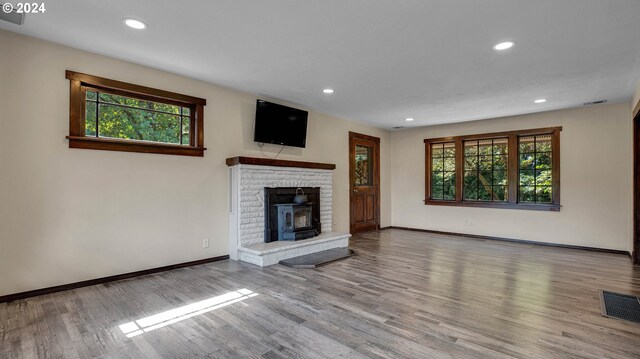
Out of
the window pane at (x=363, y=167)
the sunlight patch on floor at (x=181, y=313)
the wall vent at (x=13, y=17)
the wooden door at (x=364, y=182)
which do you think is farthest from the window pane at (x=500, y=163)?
the wall vent at (x=13, y=17)

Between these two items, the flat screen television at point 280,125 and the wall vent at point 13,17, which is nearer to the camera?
the wall vent at point 13,17

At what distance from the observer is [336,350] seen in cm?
216

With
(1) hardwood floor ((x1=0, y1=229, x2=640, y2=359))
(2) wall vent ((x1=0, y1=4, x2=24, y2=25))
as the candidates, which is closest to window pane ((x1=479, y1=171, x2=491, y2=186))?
(1) hardwood floor ((x1=0, y1=229, x2=640, y2=359))

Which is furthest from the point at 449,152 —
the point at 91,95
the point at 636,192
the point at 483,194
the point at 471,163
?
the point at 91,95

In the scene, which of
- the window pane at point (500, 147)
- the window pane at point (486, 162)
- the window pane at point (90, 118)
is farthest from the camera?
the window pane at point (486, 162)

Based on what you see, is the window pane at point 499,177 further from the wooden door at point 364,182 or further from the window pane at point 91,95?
the window pane at point 91,95

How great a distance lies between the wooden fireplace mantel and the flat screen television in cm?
37

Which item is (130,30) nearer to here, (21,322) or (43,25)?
(43,25)

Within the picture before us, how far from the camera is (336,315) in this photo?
107 inches

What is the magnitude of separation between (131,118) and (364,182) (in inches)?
195

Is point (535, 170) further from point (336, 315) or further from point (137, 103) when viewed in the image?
point (137, 103)

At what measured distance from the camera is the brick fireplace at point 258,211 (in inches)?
176

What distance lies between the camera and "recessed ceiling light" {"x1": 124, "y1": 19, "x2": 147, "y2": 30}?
8.93ft

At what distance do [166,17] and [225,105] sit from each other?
2.00 meters
